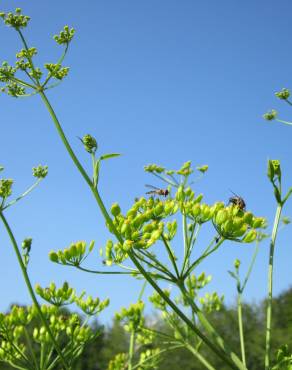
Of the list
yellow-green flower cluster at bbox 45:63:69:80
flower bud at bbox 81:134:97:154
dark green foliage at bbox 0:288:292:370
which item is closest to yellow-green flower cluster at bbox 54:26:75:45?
yellow-green flower cluster at bbox 45:63:69:80

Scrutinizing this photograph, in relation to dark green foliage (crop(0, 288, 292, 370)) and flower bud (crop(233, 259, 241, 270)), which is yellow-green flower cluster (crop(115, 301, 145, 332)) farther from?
dark green foliage (crop(0, 288, 292, 370))

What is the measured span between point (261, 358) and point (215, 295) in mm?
64913

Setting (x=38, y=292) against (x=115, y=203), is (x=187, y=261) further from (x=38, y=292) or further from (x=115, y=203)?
(x=38, y=292)

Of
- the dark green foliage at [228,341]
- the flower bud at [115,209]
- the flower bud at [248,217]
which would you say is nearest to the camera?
the flower bud at [115,209]

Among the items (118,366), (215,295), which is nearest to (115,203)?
(118,366)

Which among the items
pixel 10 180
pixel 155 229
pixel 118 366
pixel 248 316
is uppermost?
pixel 248 316

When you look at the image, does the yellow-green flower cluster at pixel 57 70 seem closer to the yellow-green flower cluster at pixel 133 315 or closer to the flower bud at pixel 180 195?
the flower bud at pixel 180 195

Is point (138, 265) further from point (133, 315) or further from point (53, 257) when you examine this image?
point (133, 315)

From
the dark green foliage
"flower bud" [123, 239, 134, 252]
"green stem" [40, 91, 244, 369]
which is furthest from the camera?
the dark green foliage

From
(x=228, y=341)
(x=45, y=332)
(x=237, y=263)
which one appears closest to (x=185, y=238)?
(x=237, y=263)

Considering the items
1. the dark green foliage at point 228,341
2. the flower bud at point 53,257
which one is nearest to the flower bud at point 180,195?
the flower bud at point 53,257

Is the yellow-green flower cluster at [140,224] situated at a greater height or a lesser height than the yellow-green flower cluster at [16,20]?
lesser

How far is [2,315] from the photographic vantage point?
5.55 metres

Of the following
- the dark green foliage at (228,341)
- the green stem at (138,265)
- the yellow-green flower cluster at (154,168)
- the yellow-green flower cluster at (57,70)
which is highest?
the dark green foliage at (228,341)
